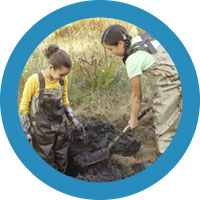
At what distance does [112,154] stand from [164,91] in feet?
1.95

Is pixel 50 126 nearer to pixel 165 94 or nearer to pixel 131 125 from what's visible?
pixel 131 125

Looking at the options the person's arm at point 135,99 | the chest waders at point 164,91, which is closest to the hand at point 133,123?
the person's arm at point 135,99

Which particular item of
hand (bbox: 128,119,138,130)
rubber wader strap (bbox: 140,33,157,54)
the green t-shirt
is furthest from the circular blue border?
hand (bbox: 128,119,138,130)

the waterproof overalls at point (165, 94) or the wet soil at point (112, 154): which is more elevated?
the waterproof overalls at point (165, 94)

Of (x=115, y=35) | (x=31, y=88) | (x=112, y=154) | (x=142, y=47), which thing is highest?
(x=115, y=35)

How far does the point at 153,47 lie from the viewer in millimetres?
2076

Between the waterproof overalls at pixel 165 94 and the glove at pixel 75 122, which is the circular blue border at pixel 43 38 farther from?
the glove at pixel 75 122

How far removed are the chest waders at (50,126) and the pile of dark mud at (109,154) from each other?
91 millimetres

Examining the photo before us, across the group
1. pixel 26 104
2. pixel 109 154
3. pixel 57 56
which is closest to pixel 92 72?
pixel 57 56

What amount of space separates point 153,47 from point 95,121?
2.18 feet

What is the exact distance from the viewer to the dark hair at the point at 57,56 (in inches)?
80.8

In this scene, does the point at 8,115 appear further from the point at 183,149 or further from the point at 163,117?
the point at 183,149

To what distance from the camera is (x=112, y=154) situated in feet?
7.34

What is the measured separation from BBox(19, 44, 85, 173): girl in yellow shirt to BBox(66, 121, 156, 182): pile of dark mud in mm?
88
